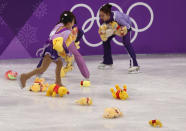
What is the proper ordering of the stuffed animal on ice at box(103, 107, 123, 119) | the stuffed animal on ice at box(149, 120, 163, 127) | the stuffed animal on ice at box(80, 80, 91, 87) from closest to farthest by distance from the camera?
the stuffed animal on ice at box(149, 120, 163, 127) → the stuffed animal on ice at box(103, 107, 123, 119) → the stuffed animal on ice at box(80, 80, 91, 87)

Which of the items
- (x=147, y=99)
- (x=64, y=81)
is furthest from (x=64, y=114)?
(x=64, y=81)

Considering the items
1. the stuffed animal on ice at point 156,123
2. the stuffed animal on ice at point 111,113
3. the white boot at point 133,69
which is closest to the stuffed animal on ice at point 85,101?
the stuffed animal on ice at point 111,113

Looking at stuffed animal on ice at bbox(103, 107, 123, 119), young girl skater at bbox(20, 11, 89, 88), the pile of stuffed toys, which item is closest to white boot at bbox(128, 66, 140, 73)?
the pile of stuffed toys

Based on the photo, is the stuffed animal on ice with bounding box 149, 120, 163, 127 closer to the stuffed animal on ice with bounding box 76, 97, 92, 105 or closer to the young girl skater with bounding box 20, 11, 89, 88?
the stuffed animal on ice with bounding box 76, 97, 92, 105

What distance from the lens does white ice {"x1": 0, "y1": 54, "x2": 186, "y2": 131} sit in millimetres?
4554

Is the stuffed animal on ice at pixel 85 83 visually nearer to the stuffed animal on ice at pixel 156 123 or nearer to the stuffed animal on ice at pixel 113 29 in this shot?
the stuffed animal on ice at pixel 113 29

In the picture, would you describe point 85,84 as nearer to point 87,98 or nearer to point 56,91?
point 56,91

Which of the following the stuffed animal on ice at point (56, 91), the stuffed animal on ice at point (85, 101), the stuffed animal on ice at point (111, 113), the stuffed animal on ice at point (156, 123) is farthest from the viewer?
the stuffed animal on ice at point (56, 91)

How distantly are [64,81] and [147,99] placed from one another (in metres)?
1.80

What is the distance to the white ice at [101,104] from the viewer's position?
4554 millimetres

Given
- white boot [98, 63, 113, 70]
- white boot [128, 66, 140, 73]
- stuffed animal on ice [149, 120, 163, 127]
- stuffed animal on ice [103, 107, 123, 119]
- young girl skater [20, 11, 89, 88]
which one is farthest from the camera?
white boot [98, 63, 113, 70]

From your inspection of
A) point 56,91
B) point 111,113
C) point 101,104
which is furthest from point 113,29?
point 111,113

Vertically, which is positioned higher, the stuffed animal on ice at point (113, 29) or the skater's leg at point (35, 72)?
the stuffed animal on ice at point (113, 29)

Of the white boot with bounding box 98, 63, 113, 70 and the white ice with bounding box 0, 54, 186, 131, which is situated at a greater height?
the white boot with bounding box 98, 63, 113, 70
